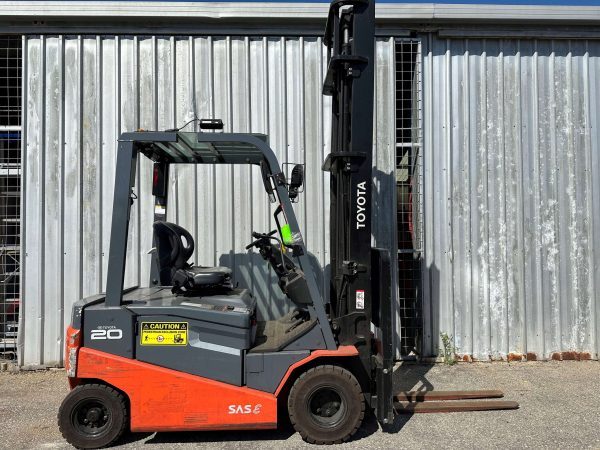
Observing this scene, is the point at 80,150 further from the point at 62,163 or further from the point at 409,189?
the point at 409,189

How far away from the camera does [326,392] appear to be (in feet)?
13.9

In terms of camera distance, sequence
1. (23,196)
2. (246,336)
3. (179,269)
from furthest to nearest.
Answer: (23,196) → (179,269) → (246,336)

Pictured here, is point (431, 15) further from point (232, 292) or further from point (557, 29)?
point (232, 292)

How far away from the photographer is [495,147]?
7.05 metres

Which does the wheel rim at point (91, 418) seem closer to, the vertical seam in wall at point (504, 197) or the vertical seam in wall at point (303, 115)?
the vertical seam in wall at point (303, 115)

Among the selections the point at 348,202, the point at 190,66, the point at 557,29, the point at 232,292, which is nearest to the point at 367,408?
the point at 232,292

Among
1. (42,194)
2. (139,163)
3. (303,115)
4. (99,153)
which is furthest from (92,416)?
(303,115)

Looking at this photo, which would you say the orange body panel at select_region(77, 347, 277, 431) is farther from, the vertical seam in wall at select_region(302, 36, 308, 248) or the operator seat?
the vertical seam in wall at select_region(302, 36, 308, 248)

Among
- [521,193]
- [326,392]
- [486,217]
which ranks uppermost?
[521,193]

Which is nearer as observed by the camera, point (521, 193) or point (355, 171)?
point (355, 171)

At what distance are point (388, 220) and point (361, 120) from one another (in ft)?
8.79

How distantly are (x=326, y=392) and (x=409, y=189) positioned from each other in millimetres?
3817

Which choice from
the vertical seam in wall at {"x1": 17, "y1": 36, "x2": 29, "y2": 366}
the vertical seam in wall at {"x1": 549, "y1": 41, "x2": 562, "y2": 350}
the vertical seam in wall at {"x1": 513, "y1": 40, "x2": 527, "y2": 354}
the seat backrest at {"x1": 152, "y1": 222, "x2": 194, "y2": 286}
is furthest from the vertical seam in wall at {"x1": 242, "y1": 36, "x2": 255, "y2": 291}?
the vertical seam in wall at {"x1": 549, "y1": 41, "x2": 562, "y2": 350}

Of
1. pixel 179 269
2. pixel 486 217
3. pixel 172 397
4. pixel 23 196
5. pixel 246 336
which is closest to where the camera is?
pixel 172 397
